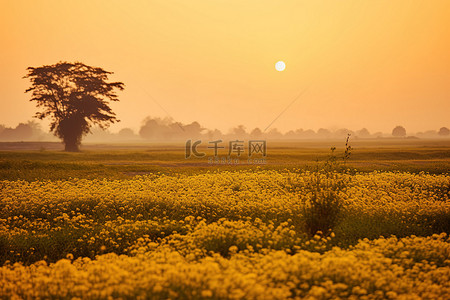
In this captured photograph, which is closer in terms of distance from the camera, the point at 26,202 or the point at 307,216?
the point at 307,216

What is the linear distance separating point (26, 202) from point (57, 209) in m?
2.14

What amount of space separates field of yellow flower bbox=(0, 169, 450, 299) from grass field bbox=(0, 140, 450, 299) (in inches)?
1.6

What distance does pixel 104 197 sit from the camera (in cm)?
1703

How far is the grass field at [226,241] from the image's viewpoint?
6863mm

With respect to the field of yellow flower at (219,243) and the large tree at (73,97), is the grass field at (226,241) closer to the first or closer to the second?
the field of yellow flower at (219,243)

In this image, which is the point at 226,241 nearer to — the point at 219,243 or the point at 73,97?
the point at 219,243

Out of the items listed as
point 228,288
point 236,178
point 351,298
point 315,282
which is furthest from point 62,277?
point 236,178

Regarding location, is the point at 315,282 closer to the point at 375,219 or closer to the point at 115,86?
the point at 375,219

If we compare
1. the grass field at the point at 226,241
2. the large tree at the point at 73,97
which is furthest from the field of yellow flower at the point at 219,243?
the large tree at the point at 73,97

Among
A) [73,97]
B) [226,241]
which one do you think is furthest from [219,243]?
[73,97]

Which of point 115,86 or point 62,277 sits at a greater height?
Result: point 115,86

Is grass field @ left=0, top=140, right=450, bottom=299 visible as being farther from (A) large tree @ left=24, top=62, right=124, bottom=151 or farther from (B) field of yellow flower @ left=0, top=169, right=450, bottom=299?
(A) large tree @ left=24, top=62, right=124, bottom=151

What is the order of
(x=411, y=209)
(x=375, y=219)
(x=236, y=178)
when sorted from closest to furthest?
(x=375, y=219) → (x=411, y=209) → (x=236, y=178)

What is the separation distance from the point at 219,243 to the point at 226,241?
287 mm
